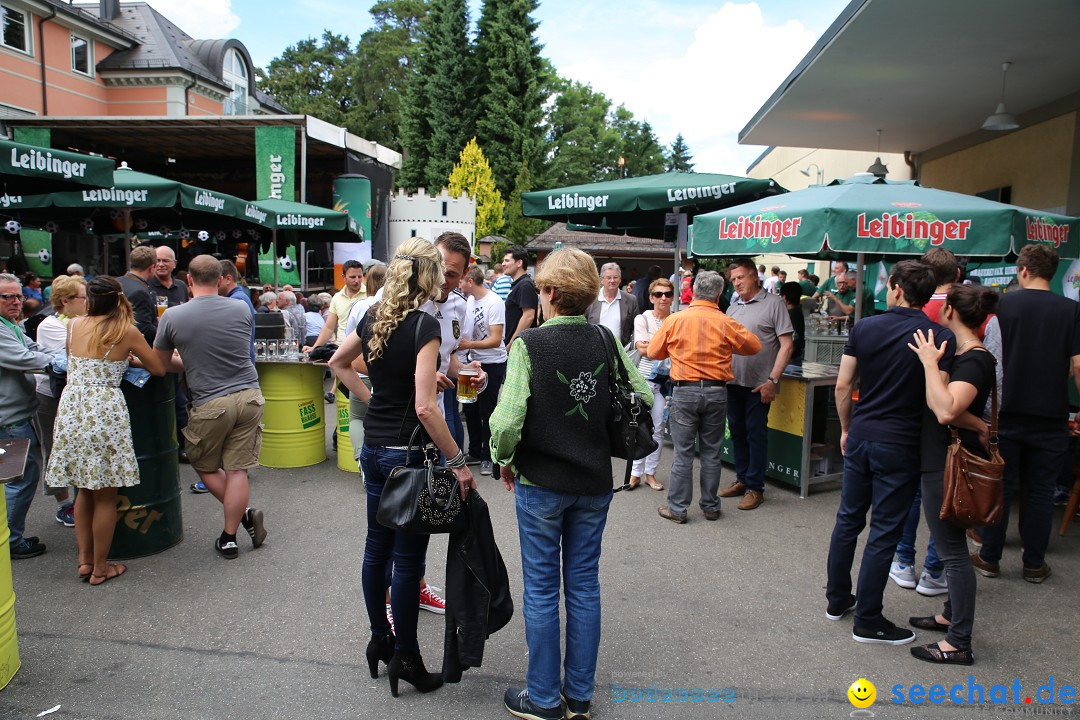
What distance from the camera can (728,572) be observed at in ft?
14.4

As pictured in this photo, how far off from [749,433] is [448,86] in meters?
35.8

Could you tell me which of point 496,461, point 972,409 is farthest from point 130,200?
point 972,409

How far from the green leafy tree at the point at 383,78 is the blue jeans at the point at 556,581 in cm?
4883

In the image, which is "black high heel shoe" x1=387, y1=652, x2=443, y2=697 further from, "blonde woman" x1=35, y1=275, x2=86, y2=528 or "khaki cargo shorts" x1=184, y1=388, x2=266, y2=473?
"blonde woman" x1=35, y1=275, x2=86, y2=528

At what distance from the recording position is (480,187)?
106ft

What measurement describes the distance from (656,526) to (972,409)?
2.39m

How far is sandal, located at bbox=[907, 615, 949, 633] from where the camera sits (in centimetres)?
363

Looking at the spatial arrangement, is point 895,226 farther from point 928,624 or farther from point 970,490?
point 928,624

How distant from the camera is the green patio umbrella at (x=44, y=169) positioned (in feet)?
18.0

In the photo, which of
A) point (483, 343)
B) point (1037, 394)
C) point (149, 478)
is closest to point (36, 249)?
point (483, 343)

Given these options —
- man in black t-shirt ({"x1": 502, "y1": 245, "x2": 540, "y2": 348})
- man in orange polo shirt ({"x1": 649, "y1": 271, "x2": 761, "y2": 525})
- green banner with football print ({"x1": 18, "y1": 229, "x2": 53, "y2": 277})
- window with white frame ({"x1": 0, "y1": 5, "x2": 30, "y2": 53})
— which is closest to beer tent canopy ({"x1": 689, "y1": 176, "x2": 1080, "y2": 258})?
man in orange polo shirt ({"x1": 649, "y1": 271, "x2": 761, "y2": 525})

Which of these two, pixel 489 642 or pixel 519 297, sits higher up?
pixel 519 297

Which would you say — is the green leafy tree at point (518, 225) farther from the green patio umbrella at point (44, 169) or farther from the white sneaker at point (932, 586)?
the white sneaker at point (932, 586)

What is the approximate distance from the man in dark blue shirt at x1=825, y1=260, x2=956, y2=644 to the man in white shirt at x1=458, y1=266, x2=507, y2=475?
3.05 meters
